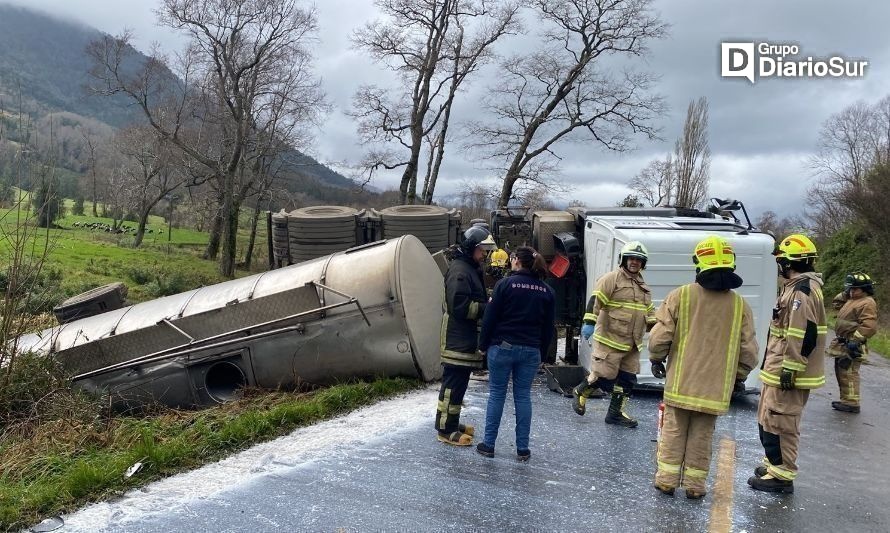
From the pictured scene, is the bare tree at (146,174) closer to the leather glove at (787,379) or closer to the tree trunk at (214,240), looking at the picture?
the tree trunk at (214,240)

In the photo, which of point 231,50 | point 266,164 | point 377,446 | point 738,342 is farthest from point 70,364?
point 266,164

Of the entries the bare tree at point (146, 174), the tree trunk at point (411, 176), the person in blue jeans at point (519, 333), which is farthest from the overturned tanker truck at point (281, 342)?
the bare tree at point (146, 174)

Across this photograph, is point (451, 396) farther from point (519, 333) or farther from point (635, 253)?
point (635, 253)

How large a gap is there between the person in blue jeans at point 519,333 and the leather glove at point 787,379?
162 centimetres

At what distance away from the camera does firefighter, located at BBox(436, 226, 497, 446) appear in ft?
16.7

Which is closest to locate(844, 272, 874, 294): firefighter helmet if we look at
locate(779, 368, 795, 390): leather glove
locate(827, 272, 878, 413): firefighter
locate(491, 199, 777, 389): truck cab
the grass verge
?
locate(827, 272, 878, 413): firefighter

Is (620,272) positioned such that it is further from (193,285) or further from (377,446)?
(193,285)

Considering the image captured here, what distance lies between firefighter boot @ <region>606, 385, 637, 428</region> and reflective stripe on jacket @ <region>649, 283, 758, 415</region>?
175 cm

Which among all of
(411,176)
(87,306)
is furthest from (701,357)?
(411,176)

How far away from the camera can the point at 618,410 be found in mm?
6074

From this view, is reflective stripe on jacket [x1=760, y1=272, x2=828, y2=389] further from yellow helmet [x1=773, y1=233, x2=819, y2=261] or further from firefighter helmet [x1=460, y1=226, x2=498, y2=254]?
firefighter helmet [x1=460, y1=226, x2=498, y2=254]

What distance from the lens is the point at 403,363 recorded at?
23.5 feet

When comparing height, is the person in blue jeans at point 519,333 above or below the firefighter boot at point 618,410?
above

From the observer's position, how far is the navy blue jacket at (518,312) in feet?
15.9
